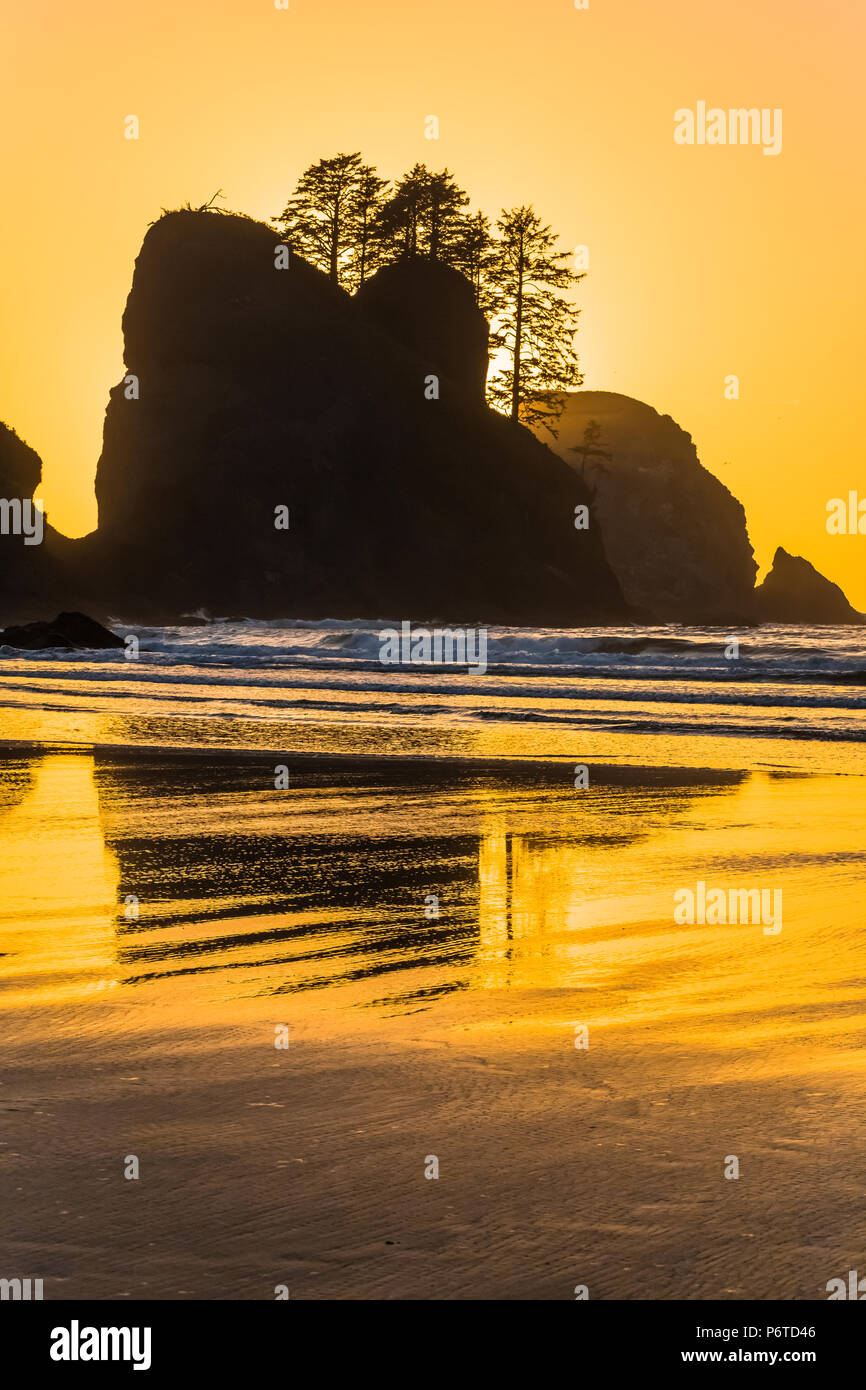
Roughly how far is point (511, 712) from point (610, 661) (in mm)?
15761

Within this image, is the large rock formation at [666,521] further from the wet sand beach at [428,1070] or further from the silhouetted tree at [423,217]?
the wet sand beach at [428,1070]

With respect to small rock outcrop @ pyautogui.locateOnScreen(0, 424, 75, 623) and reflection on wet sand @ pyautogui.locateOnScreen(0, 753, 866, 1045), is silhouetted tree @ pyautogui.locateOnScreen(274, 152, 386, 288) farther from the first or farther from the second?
reflection on wet sand @ pyautogui.locateOnScreen(0, 753, 866, 1045)

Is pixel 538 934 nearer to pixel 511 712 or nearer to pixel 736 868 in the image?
pixel 736 868

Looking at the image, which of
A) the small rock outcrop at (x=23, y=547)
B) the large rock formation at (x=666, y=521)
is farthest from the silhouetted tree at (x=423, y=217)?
the large rock formation at (x=666, y=521)

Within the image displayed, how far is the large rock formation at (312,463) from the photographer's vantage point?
247 feet

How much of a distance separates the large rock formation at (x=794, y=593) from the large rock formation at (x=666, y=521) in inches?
240

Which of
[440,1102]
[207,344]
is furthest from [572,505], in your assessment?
[440,1102]

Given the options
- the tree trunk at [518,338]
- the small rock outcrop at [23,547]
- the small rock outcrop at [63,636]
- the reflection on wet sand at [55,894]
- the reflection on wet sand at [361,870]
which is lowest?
the reflection on wet sand at [361,870]

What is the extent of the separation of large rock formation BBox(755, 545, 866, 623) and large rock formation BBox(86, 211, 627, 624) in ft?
365

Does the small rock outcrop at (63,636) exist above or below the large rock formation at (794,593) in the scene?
below

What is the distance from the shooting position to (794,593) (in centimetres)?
19488

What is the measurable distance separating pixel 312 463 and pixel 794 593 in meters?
131

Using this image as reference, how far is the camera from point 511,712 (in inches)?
746

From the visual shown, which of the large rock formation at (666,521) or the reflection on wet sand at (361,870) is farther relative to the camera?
the large rock formation at (666,521)
